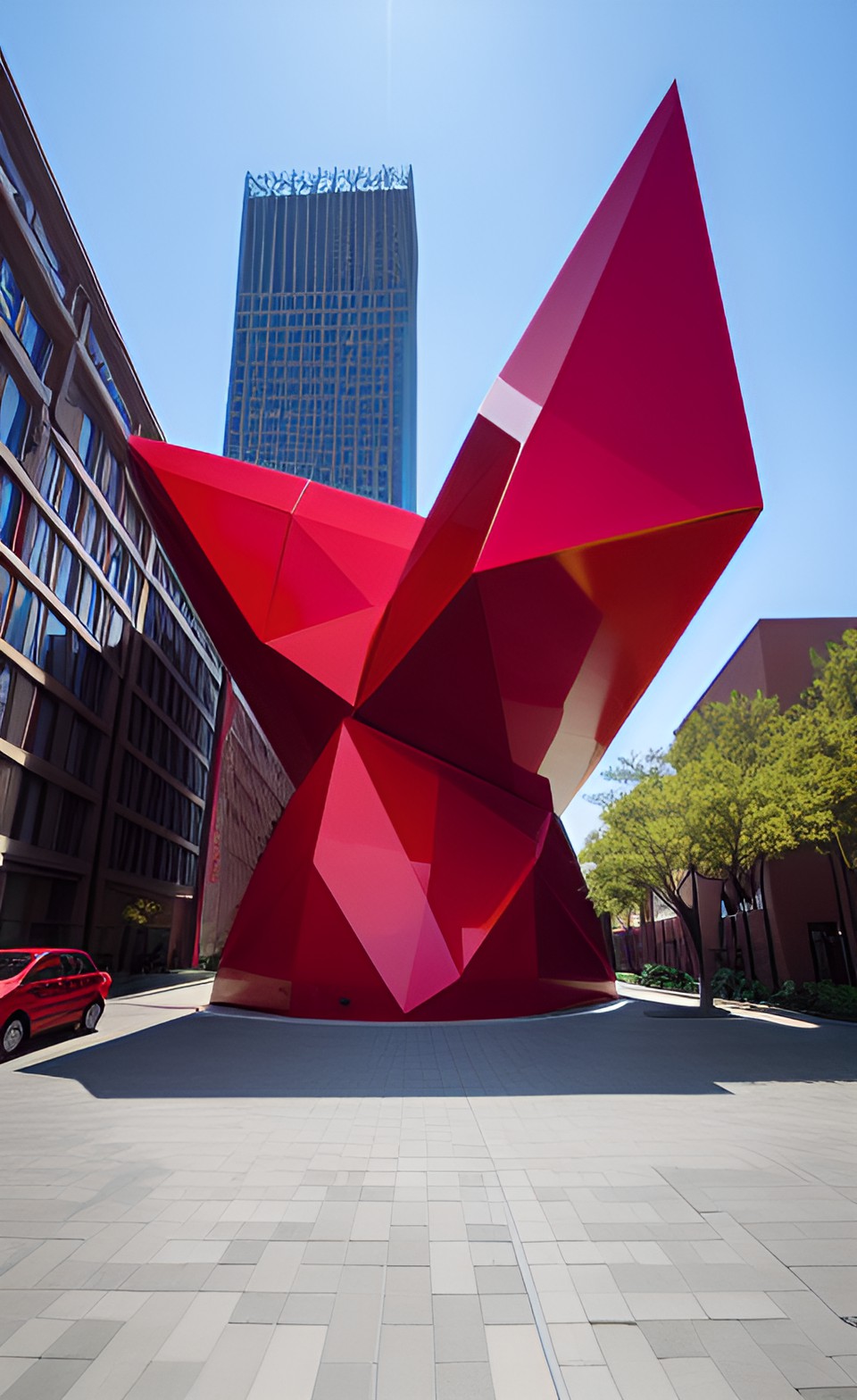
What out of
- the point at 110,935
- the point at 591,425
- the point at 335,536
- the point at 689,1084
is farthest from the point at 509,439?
the point at 110,935

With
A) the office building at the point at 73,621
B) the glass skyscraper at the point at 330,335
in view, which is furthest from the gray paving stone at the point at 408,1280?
the glass skyscraper at the point at 330,335

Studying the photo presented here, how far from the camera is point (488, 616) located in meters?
15.1

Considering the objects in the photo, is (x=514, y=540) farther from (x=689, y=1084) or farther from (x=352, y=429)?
(x=352, y=429)

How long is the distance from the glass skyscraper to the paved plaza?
348 feet

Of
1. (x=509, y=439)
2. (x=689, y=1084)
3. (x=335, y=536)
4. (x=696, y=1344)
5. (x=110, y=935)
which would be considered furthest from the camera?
(x=110, y=935)

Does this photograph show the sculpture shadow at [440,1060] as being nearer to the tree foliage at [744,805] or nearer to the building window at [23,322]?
the tree foliage at [744,805]

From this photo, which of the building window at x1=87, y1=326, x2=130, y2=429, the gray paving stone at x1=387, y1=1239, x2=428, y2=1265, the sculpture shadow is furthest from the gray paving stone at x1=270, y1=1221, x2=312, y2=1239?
the building window at x1=87, y1=326, x2=130, y2=429

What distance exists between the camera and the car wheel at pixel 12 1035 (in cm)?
1059

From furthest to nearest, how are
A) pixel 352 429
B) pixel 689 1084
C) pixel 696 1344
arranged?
1. pixel 352 429
2. pixel 689 1084
3. pixel 696 1344

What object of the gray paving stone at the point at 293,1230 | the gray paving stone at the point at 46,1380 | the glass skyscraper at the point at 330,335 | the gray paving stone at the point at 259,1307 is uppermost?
the glass skyscraper at the point at 330,335

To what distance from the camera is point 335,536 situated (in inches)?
752

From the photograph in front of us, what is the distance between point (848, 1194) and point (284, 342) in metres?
132

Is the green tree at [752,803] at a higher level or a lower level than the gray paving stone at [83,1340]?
higher

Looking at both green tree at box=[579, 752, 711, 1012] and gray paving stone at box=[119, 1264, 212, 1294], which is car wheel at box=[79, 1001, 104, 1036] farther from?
green tree at box=[579, 752, 711, 1012]
